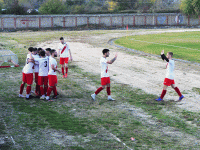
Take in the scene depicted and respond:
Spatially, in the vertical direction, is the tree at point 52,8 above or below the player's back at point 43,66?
above

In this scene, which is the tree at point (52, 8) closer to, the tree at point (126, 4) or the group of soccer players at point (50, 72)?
the tree at point (126, 4)

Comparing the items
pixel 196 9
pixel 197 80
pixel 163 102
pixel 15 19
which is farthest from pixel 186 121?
pixel 196 9

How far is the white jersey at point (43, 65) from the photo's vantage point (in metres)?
11.3

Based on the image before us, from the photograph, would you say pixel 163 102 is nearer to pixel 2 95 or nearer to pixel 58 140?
pixel 58 140

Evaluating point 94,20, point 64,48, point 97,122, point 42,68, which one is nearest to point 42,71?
point 42,68

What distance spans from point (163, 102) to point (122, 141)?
4.07 meters

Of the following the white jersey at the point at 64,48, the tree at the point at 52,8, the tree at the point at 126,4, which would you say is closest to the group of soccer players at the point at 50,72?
the white jersey at the point at 64,48

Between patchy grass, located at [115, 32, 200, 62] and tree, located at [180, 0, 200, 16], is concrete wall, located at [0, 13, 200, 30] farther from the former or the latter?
patchy grass, located at [115, 32, 200, 62]

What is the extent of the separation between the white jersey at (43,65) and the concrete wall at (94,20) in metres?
58.5

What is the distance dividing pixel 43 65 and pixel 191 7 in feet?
246

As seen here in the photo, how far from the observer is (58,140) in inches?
303

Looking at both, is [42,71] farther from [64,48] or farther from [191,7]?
[191,7]

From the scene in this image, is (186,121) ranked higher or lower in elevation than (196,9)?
lower

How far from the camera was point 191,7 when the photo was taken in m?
77.9
